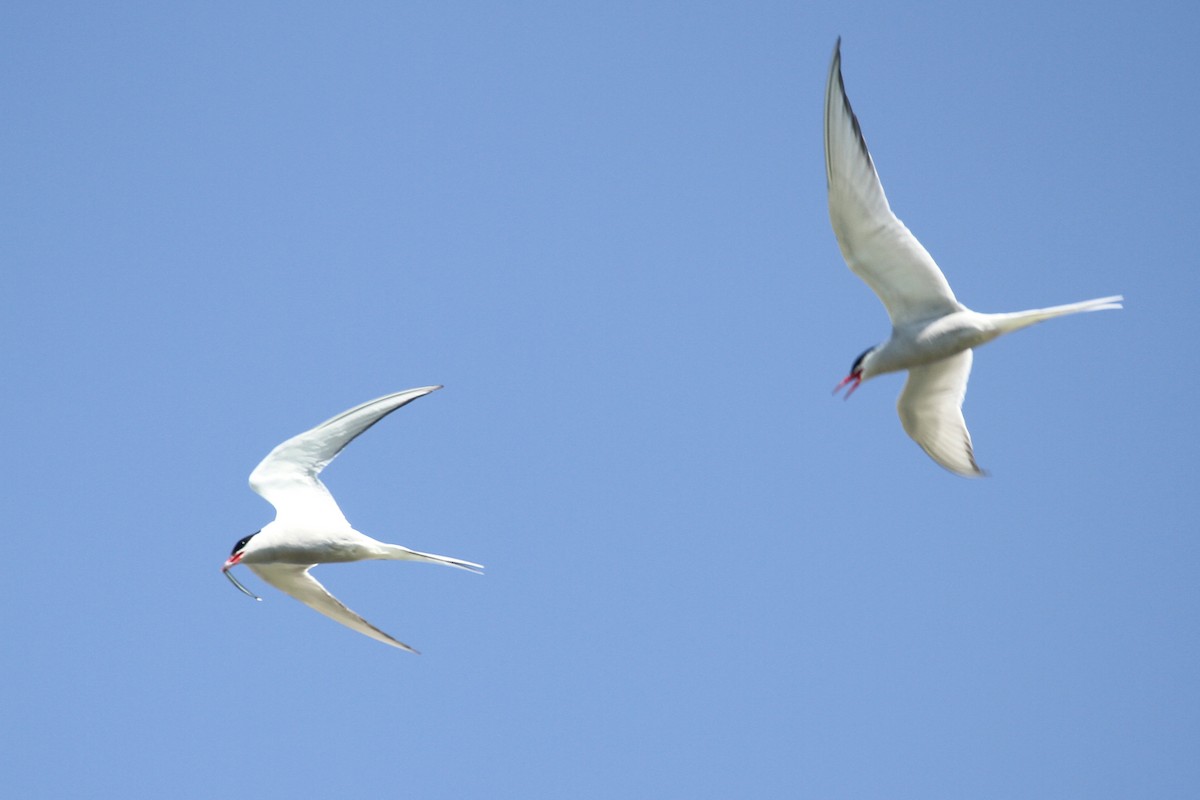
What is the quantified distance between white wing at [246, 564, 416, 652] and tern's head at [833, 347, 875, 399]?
444 centimetres

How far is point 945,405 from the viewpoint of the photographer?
42.9 ft

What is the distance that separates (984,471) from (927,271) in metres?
1.99

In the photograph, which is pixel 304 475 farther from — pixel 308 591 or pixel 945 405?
pixel 945 405

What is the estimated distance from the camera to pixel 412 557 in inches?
480

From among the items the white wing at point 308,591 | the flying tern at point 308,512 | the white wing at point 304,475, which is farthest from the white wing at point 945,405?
the white wing at point 308,591

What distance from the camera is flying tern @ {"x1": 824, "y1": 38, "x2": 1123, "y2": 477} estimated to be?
11.2m

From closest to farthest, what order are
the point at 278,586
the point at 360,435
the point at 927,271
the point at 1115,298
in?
the point at 1115,298
the point at 927,271
the point at 360,435
the point at 278,586

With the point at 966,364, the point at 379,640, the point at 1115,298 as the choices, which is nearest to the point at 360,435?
the point at 379,640

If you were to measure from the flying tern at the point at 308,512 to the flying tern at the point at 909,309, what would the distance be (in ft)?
12.4

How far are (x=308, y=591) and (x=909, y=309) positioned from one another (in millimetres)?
5716

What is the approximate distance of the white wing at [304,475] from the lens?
1280cm

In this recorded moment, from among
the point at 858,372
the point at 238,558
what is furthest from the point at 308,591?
the point at 858,372

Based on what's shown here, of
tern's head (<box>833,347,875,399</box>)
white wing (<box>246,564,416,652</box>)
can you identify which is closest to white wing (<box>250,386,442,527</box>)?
white wing (<box>246,564,416,652</box>)

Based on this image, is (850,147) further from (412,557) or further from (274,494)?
(274,494)
